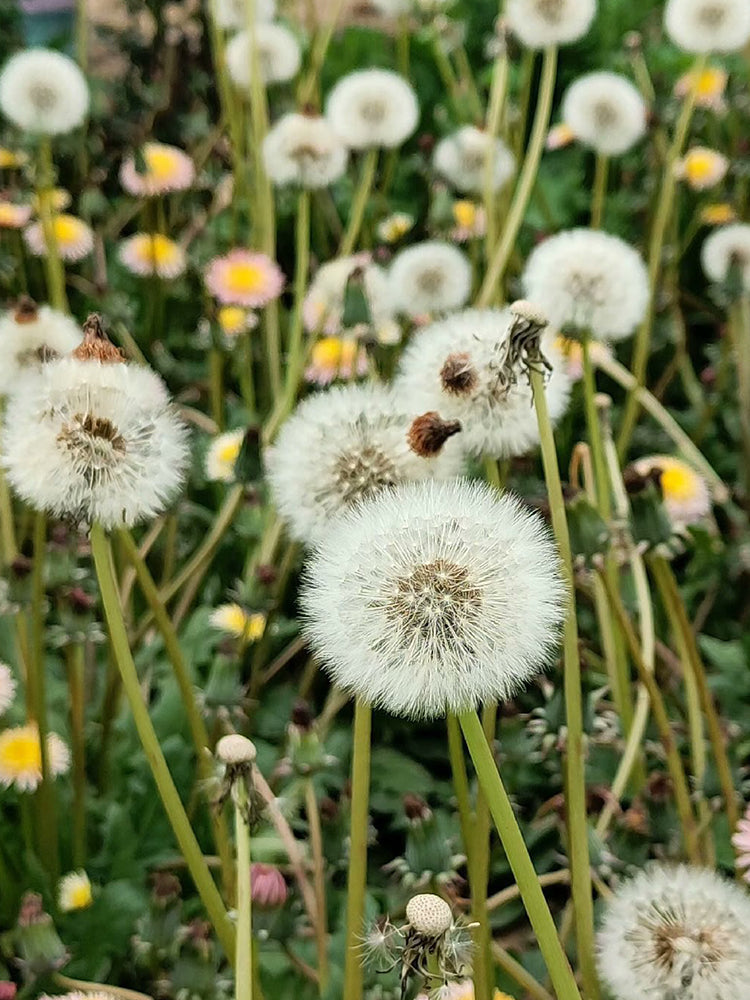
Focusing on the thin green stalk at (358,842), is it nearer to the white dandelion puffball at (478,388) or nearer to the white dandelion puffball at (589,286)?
the white dandelion puffball at (478,388)

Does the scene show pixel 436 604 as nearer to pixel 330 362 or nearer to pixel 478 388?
pixel 478 388

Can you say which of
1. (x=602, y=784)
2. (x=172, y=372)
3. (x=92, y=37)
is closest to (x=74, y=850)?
(x=602, y=784)

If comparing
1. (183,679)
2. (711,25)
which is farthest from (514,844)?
(711,25)

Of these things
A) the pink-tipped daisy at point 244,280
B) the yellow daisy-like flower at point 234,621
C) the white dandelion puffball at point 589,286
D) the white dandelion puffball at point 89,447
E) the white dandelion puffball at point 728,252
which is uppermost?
the white dandelion puffball at point 728,252

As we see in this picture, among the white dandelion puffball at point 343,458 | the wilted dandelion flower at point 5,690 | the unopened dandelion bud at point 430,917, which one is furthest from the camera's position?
the wilted dandelion flower at point 5,690

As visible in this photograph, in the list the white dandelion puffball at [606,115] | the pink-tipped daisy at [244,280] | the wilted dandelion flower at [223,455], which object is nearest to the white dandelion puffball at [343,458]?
the wilted dandelion flower at [223,455]

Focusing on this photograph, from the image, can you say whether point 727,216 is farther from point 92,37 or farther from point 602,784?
point 92,37

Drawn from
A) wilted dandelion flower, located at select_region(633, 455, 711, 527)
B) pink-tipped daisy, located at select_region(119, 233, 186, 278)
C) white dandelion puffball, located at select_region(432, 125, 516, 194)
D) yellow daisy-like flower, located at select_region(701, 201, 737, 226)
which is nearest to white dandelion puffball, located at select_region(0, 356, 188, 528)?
wilted dandelion flower, located at select_region(633, 455, 711, 527)

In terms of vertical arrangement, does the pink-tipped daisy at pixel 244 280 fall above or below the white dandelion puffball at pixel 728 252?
below
